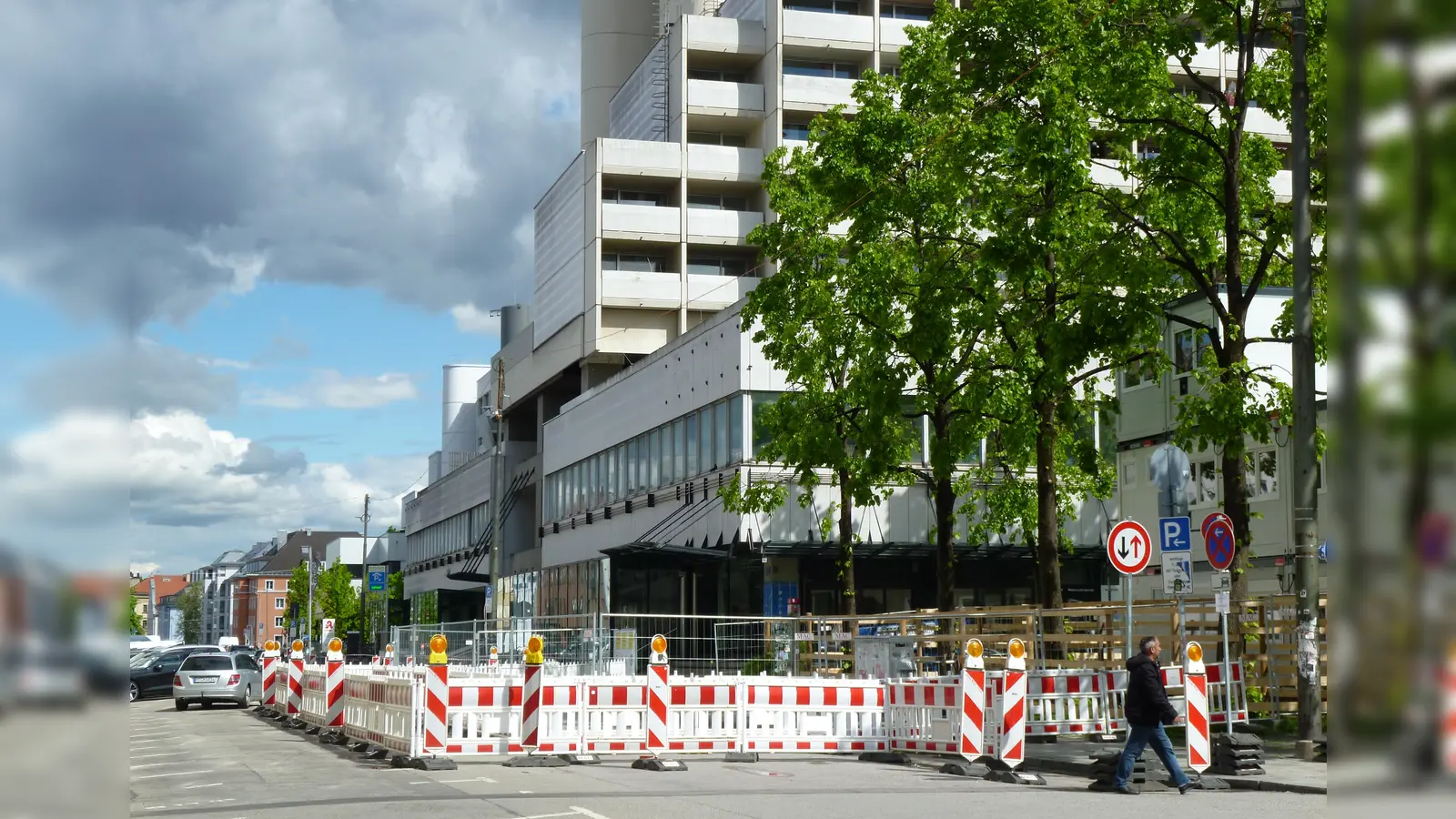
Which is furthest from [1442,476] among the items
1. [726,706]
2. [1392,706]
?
[726,706]

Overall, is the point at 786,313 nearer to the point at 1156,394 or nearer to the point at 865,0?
the point at 1156,394

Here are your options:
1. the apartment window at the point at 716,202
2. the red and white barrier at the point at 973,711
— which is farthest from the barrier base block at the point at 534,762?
the apartment window at the point at 716,202

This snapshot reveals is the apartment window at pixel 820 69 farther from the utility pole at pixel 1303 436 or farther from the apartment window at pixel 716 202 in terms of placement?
the utility pole at pixel 1303 436

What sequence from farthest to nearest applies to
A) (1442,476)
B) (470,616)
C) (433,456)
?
(433,456), (470,616), (1442,476)

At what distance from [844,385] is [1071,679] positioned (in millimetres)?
13539

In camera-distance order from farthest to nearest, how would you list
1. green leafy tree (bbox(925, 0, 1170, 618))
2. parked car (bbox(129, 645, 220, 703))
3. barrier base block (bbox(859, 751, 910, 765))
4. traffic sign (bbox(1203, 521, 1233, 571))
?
parked car (bbox(129, 645, 220, 703)) < green leafy tree (bbox(925, 0, 1170, 618)) < barrier base block (bbox(859, 751, 910, 765)) < traffic sign (bbox(1203, 521, 1233, 571))

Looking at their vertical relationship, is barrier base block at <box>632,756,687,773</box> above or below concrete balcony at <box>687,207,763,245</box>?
below

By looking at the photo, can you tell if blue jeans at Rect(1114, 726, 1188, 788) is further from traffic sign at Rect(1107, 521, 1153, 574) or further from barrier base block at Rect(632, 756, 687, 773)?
barrier base block at Rect(632, 756, 687, 773)

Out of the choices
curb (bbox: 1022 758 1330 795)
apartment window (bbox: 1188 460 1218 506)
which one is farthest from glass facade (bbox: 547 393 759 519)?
curb (bbox: 1022 758 1330 795)

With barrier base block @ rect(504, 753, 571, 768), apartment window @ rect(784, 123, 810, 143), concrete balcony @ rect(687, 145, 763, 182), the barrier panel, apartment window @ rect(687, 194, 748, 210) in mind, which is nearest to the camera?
barrier base block @ rect(504, 753, 571, 768)

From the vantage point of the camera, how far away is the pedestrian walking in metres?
15.6

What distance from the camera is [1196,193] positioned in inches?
928

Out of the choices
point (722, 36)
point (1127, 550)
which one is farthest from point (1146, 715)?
point (722, 36)

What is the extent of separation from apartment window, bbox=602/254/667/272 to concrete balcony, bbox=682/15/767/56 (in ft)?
30.3
